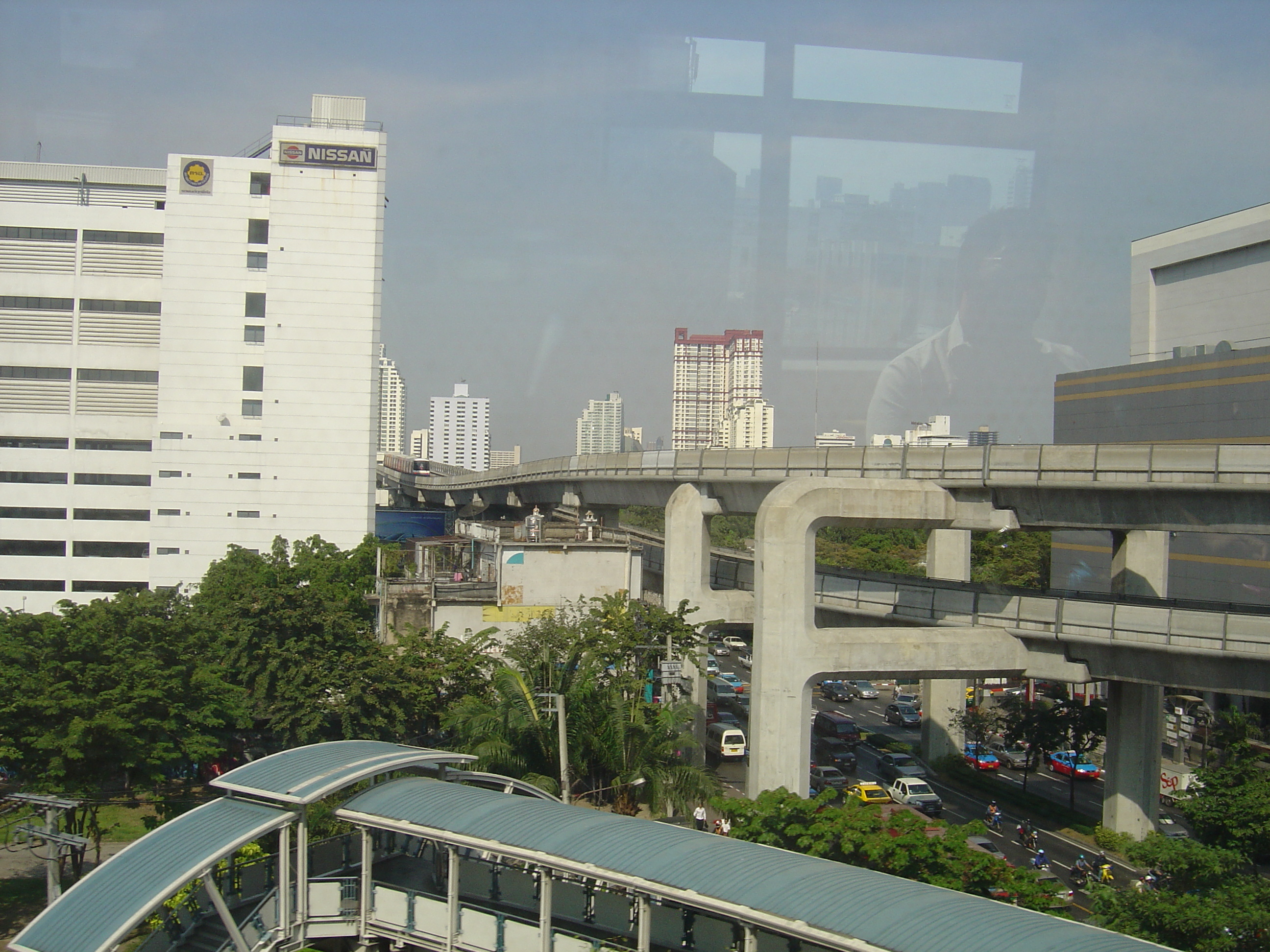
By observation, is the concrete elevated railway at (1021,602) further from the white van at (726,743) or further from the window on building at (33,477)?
the window on building at (33,477)

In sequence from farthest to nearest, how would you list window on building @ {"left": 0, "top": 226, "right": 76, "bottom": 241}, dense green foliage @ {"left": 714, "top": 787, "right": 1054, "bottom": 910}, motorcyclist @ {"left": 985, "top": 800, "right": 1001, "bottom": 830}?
window on building @ {"left": 0, "top": 226, "right": 76, "bottom": 241}, motorcyclist @ {"left": 985, "top": 800, "right": 1001, "bottom": 830}, dense green foliage @ {"left": 714, "top": 787, "right": 1054, "bottom": 910}

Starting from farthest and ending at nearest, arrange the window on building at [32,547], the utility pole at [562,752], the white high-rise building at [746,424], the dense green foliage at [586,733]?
the white high-rise building at [746,424] → the window on building at [32,547] → the dense green foliage at [586,733] → the utility pole at [562,752]

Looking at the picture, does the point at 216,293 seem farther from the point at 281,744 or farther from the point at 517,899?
the point at 517,899

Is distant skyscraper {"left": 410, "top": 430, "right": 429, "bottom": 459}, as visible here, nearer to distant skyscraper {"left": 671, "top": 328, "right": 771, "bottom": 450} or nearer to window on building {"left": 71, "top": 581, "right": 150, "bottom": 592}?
distant skyscraper {"left": 671, "top": 328, "right": 771, "bottom": 450}

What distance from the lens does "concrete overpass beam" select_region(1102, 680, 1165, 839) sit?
19.2 meters

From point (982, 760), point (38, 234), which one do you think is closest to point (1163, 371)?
point (982, 760)

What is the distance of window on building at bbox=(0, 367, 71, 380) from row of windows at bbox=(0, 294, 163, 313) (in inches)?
89.5

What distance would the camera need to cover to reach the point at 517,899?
11219 millimetres

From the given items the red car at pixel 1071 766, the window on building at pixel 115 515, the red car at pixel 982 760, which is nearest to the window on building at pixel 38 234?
the window on building at pixel 115 515

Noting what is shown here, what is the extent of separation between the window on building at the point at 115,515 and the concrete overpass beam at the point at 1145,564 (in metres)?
34.1

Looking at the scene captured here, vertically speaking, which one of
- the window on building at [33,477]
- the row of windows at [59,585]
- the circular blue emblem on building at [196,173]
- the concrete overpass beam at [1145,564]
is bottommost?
the row of windows at [59,585]

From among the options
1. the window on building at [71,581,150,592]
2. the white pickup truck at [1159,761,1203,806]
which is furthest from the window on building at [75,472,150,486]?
the white pickup truck at [1159,761,1203,806]

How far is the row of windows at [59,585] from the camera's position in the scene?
38062 millimetres

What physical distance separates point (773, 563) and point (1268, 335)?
105 feet
